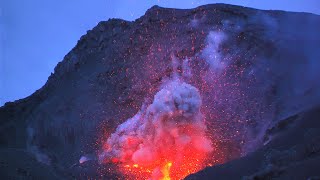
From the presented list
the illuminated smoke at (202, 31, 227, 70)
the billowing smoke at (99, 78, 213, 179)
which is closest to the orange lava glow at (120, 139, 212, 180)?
the billowing smoke at (99, 78, 213, 179)

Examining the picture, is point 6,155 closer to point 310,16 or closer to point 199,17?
point 199,17

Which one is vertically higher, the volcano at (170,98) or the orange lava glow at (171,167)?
the volcano at (170,98)

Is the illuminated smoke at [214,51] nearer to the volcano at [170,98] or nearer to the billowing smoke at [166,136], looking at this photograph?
the volcano at [170,98]

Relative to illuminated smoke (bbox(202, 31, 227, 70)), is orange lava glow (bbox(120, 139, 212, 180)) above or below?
below

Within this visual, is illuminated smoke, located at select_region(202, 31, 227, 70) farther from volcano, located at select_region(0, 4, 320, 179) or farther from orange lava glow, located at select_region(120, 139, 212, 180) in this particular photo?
orange lava glow, located at select_region(120, 139, 212, 180)

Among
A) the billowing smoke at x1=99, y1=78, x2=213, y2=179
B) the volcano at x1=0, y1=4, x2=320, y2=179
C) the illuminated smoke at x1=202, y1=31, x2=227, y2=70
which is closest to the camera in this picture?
the volcano at x1=0, y1=4, x2=320, y2=179

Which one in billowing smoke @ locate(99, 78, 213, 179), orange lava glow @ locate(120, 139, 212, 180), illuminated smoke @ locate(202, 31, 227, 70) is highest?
illuminated smoke @ locate(202, 31, 227, 70)

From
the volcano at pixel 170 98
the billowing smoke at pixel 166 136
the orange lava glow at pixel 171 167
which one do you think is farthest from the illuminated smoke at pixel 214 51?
the orange lava glow at pixel 171 167

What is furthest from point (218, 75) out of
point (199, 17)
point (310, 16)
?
point (310, 16)
